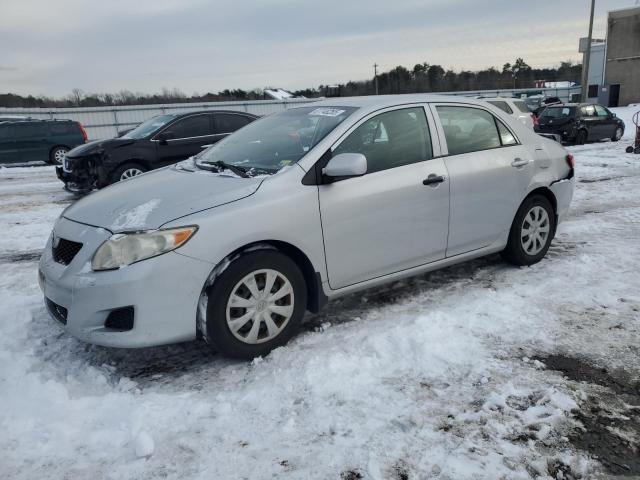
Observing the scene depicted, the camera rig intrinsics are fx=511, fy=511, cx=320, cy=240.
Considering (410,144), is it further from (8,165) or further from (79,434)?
(8,165)

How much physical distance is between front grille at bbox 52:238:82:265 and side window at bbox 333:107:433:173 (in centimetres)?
182

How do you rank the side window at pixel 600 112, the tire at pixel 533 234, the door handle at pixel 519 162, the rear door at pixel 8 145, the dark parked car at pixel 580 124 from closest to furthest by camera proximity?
the door handle at pixel 519 162 → the tire at pixel 533 234 → the rear door at pixel 8 145 → the dark parked car at pixel 580 124 → the side window at pixel 600 112

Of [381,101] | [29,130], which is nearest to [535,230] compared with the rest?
[381,101]

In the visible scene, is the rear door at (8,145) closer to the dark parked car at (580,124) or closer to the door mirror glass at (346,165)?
the door mirror glass at (346,165)

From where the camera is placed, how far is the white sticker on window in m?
3.97

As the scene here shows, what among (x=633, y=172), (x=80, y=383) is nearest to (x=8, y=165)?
(x=80, y=383)

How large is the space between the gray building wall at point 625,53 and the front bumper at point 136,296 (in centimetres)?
5097

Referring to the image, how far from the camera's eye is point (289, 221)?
334 cm

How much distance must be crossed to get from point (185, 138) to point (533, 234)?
23.1ft

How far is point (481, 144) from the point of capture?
4.51 m

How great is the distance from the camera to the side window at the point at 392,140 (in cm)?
378

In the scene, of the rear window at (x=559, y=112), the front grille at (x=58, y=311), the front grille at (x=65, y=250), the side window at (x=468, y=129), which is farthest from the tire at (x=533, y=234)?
the rear window at (x=559, y=112)

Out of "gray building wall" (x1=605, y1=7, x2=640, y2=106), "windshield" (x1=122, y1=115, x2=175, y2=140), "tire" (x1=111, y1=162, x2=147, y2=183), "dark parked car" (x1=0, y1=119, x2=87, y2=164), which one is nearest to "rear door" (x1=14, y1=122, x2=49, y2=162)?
"dark parked car" (x1=0, y1=119, x2=87, y2=164)

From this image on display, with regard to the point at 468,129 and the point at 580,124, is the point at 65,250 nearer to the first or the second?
the point at 468,129
